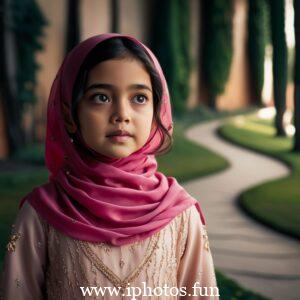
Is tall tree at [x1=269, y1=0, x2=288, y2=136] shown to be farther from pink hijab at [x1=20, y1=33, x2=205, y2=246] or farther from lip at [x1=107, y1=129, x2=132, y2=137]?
lip at [x1=107, y1=129, x2=132, y2=137]

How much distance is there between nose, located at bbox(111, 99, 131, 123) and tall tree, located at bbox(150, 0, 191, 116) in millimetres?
11375

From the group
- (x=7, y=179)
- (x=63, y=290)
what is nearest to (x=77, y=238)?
(x=63, y=290)

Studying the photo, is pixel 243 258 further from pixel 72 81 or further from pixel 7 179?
pixel 7 179

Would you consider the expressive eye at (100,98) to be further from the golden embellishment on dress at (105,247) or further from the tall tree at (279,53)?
the tall tree at (279,53)

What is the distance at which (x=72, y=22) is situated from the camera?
28.9 ft

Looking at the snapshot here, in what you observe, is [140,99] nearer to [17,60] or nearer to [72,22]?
[17,60]

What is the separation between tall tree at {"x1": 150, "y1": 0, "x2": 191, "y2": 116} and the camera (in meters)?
12.5

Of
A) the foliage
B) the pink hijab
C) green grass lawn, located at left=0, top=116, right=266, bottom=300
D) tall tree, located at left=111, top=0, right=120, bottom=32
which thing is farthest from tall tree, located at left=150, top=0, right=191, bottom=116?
the pink hijab

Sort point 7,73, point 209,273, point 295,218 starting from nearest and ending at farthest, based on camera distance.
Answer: point 209,273, point 295,218, point 7,73

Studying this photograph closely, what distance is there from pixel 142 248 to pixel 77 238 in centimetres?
16

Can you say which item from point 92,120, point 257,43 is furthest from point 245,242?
point 257,43

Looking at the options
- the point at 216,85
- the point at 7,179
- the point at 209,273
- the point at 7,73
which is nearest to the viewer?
the point at 209,273

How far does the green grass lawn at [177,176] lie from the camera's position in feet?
10.4

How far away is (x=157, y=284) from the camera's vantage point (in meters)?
→ 1.36
